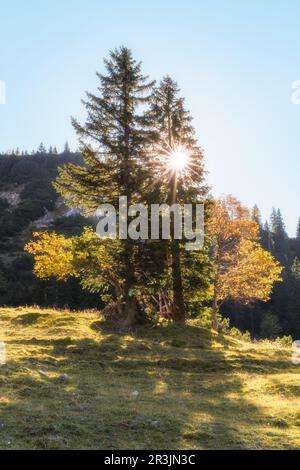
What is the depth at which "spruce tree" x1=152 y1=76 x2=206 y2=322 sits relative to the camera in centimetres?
2528

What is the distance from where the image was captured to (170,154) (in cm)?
2653

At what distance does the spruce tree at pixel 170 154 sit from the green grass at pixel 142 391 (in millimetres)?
3088

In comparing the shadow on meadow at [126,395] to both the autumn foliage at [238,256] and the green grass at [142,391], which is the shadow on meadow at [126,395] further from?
the autumn foliage at [238,256]

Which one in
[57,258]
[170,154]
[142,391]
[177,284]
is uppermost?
[170,154]

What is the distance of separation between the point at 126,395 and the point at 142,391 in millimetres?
813

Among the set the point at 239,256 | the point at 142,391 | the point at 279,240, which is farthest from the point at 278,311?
the point at 142,391

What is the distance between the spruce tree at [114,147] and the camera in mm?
25469

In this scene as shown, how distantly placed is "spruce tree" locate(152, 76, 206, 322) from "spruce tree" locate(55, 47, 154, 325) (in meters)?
1.01

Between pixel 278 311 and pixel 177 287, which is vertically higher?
pixel 177 287

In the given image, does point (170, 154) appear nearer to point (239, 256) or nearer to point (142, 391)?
point (239, 256)

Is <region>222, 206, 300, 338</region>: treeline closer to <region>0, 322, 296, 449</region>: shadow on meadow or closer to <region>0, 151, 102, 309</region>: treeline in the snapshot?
<region>0, 151, 102, 309</region>: treeline

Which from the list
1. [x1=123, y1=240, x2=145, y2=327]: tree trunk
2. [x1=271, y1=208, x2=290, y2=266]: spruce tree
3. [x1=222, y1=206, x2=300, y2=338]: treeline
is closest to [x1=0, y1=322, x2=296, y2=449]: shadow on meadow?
[x1=123, y1=240, x2=145, y2=327]: tree trunk

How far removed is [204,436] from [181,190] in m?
18.1
